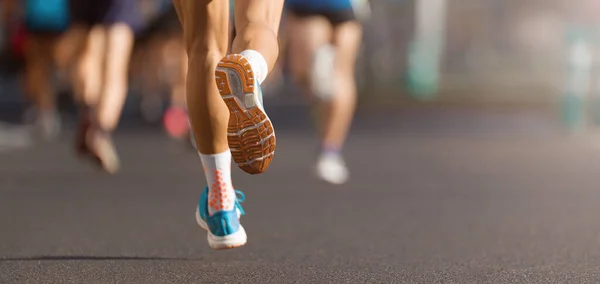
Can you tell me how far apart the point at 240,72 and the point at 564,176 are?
4.66 m

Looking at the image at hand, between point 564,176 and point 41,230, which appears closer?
point 41,230

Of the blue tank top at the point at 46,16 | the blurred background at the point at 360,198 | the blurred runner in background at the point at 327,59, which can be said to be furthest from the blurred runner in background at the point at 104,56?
the blue tank top at the point at 46,16

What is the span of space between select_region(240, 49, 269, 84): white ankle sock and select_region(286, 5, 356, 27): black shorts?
342 cm

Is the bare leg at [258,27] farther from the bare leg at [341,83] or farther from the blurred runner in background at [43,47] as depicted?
the blurred runner in background at [43,47]

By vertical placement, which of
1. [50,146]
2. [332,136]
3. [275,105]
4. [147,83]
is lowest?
[275,105]

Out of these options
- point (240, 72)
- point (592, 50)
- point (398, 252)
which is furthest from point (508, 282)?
point (592, 50)

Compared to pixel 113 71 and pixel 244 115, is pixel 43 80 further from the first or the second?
pixel 244 115

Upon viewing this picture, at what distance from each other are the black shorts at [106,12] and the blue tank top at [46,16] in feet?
12.0

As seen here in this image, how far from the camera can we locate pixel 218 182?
3730 millimetres

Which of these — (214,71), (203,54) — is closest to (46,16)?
(203,54)

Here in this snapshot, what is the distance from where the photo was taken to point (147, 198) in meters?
6.16

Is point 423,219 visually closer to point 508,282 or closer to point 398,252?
point 398,252

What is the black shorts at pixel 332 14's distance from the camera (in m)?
6.92

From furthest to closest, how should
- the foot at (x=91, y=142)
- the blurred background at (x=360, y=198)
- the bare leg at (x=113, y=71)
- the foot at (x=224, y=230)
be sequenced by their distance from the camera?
1. the bare leg at (x=113, y=71)
2. the foot at (x=91, y=142)
3. the blurred background at (x=360, y=198)
4. the foot at (x=224, y=230)
